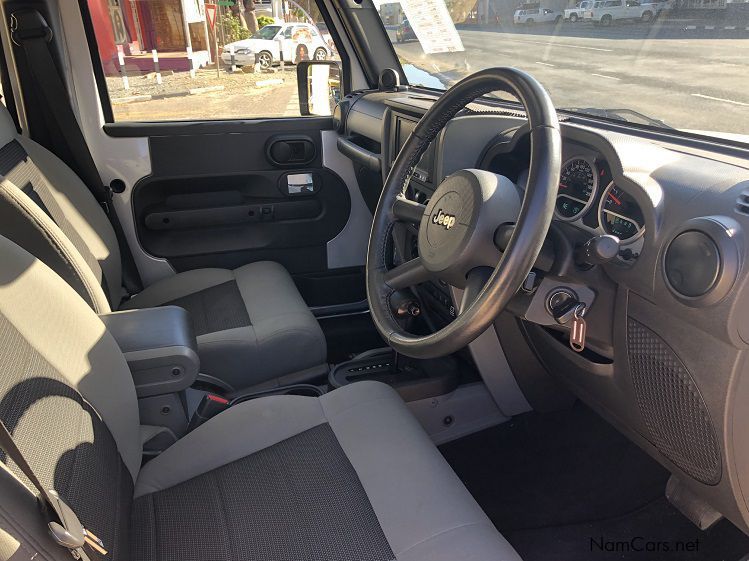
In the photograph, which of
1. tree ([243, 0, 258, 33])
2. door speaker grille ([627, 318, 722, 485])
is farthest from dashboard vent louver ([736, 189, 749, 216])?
tree ([243, 0, 258, 33])

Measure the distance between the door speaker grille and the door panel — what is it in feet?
5.61

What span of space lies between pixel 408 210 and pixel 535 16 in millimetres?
939

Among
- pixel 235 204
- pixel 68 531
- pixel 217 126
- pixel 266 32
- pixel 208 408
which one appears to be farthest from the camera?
pixel 266 32

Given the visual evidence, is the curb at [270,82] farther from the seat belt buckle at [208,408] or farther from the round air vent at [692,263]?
the round air vent at [692,263]

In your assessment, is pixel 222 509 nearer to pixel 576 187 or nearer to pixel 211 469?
pixel 211 469

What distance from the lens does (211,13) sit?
272 cm

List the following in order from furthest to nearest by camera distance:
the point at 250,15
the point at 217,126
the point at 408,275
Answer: the point at 250,15, the point at 217,126, the point at 408,275

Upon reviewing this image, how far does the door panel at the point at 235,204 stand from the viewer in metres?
2.39

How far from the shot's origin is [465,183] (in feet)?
3.51

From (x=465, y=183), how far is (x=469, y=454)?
1059 mm

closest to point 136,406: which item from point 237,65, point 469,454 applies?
point 469,454

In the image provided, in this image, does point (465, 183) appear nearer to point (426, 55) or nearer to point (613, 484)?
point (613, 484)

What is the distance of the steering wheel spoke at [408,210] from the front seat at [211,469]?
1.34ft
